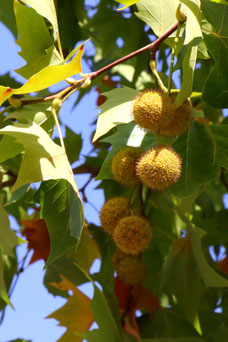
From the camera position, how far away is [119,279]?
2197 mm

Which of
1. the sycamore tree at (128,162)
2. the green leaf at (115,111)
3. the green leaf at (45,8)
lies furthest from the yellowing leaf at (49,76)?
the green leaf at (45,8)

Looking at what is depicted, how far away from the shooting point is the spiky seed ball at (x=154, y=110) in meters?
1.33

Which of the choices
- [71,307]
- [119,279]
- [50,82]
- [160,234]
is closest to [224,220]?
[160,234]

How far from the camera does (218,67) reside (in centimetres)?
149

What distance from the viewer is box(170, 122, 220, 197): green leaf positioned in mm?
1664

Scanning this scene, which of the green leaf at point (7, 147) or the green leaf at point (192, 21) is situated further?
the green leaf at point (7, 147)

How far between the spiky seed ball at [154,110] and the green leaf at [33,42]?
32cm

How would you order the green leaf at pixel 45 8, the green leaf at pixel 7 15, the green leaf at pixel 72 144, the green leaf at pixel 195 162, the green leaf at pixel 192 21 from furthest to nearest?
the green leaf at pixel 72 144, the green leaf at pixel 7 15, the green leaf at pixel 195 162, the green leaf at pixel 45 8, the green leaf at pixel 192 21

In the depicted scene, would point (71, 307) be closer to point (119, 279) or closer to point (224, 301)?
point (119, 279)

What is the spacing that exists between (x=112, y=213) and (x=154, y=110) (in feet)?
1.22

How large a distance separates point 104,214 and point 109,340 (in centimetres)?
49

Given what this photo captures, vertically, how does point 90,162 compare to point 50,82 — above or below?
below

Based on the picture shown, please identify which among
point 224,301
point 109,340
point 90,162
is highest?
point 90,162

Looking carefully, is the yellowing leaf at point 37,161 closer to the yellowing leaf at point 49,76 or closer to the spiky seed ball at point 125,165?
the yellowing leaf at point 49,76
